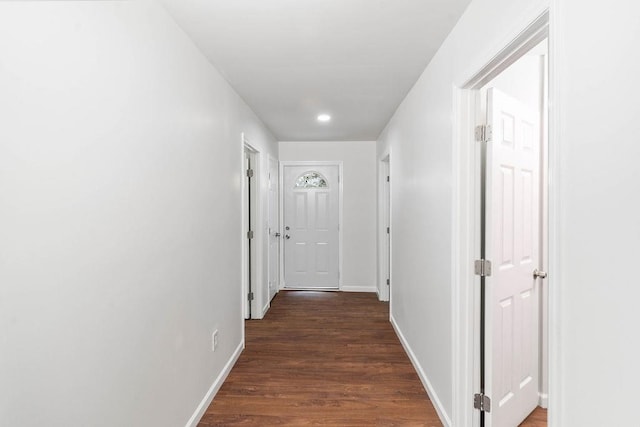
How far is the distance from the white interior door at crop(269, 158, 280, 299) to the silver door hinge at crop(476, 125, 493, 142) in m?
3.19

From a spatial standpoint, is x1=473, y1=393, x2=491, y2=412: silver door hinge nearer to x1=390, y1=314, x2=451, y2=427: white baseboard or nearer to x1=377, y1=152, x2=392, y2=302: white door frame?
x1=390, y1=314, x2=451, y2=427: white baseboard

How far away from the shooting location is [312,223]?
5441mm

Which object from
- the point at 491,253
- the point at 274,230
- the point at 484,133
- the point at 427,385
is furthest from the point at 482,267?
the point at 274,230

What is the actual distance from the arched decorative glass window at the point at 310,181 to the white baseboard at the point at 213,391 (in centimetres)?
290

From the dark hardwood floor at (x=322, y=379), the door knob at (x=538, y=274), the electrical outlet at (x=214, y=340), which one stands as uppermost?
the door knob at (x=538, y=274)

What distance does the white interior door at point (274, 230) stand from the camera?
4.77 metres

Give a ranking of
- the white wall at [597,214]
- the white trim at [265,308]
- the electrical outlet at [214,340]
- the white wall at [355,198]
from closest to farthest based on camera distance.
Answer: the white wall at [597,214] → the electrical outlet at [214,340] → the white trim at [265,308] → the white wall at [355,198]

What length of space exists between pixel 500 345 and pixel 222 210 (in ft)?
6.49

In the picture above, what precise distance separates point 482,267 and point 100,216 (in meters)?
1.75

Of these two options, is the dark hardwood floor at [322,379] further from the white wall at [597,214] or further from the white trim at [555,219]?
the white wall at [597,214]

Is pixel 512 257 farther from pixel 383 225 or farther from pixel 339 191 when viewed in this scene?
pixel 339 191

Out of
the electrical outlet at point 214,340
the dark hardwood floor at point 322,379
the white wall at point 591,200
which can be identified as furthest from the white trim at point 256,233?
the white wall at point 591,200

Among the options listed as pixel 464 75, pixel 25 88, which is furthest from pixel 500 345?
pixel 25 88

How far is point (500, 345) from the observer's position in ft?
6.14
